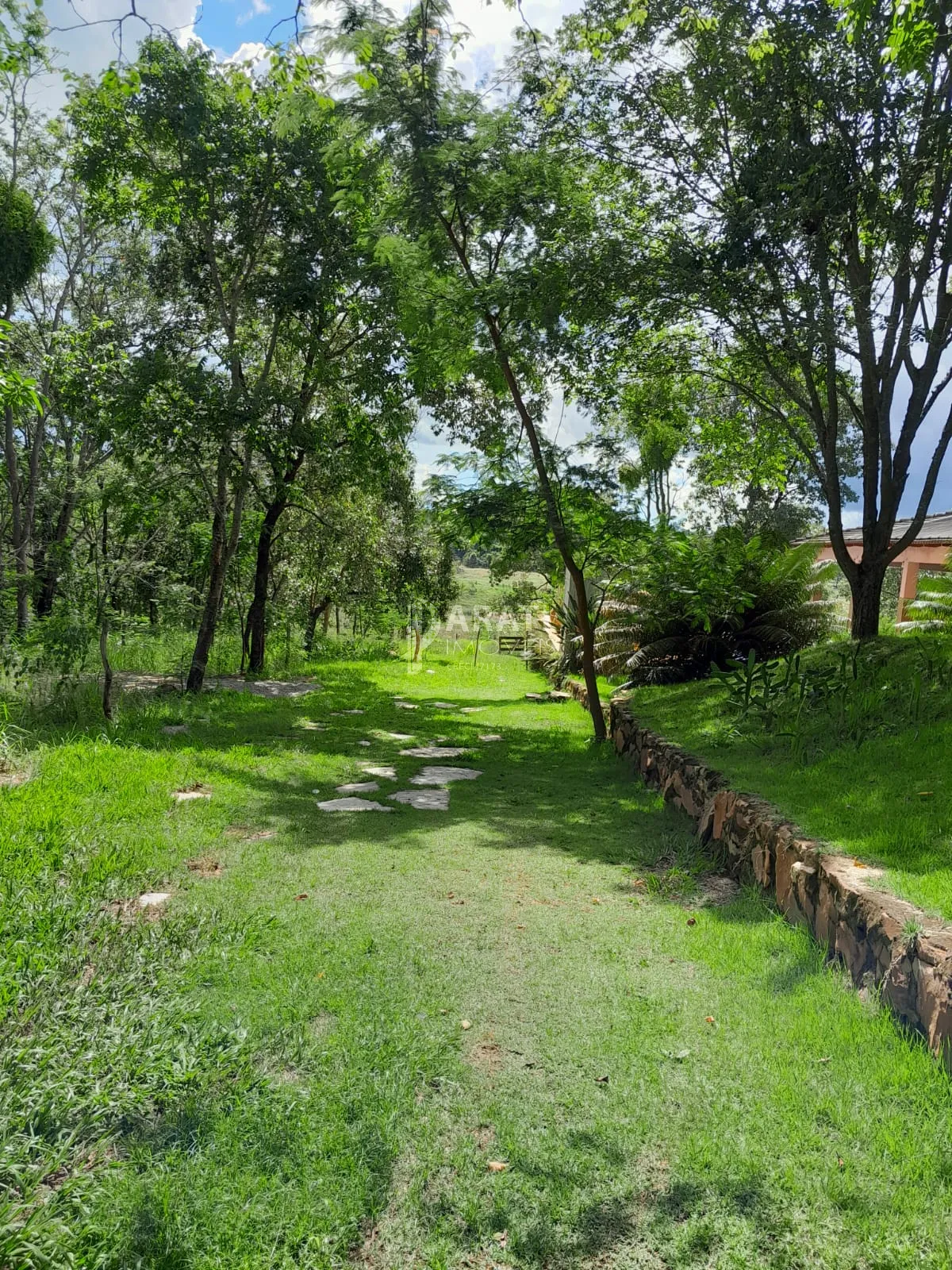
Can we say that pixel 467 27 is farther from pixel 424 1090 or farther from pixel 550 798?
pixel 424 1090

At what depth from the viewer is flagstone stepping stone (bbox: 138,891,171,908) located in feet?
12.1

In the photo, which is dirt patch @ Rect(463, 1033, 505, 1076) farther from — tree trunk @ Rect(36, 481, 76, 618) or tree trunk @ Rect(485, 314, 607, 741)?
tree trunk @ Rect(36, 481, 76, 618)

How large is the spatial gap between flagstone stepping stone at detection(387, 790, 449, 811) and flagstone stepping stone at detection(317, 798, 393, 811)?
0.22m

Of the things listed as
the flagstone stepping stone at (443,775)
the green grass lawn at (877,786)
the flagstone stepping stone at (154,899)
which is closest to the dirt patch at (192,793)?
the flagstone stepping stone at (154,899)

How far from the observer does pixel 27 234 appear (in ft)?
34.6

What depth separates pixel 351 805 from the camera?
580 centimetres

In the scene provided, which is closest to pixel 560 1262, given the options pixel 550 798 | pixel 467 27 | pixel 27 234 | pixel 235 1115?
pixel 235 1115

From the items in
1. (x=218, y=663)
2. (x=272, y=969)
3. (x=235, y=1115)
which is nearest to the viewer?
(x=235, y=1115)

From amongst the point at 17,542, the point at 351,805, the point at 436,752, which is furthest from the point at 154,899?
the point at 17,542

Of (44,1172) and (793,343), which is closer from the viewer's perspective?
(44,1172)

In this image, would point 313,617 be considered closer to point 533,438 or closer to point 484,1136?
point 533,438

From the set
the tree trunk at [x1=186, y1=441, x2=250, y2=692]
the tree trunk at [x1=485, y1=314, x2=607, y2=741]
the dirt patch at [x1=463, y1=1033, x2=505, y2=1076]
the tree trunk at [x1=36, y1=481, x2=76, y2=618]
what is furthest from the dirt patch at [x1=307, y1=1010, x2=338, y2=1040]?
the tree trunk at [x1=36, y1=481, x2=76, y2=618]

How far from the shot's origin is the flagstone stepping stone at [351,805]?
5.70 meters

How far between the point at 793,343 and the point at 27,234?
31.4 ft
